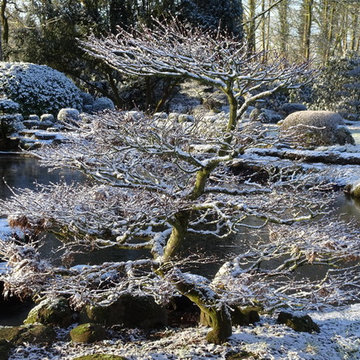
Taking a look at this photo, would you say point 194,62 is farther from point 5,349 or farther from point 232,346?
point 5,349

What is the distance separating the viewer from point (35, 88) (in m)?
17.9

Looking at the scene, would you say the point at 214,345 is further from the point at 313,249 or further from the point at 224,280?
the point at 313,249

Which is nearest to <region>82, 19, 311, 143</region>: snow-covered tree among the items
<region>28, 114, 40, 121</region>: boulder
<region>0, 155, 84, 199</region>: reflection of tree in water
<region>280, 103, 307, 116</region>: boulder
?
<region>0, 155, 84, 199</region>: reflection of tree in water

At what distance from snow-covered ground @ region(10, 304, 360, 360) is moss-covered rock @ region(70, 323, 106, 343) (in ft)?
0.24

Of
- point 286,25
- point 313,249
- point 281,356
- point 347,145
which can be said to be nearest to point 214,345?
point 281,356

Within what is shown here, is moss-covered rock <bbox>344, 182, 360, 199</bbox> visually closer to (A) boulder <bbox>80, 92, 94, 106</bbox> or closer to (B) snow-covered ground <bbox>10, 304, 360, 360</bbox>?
(B) snow-covered ground <bbox>10, 304, 360, 360</bbox>

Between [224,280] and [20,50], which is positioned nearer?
[224,280]

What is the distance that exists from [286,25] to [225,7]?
41.0ft

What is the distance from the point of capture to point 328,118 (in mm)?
13602

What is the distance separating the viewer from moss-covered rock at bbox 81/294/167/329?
13.8ft

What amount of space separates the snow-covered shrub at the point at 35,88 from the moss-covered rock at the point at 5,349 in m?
15.6

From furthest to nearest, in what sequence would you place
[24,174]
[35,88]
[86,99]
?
[86,99] < [35,88] < [24,174]

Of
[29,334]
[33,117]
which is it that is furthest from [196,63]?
[33,117]

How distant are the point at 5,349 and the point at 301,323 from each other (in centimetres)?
251
